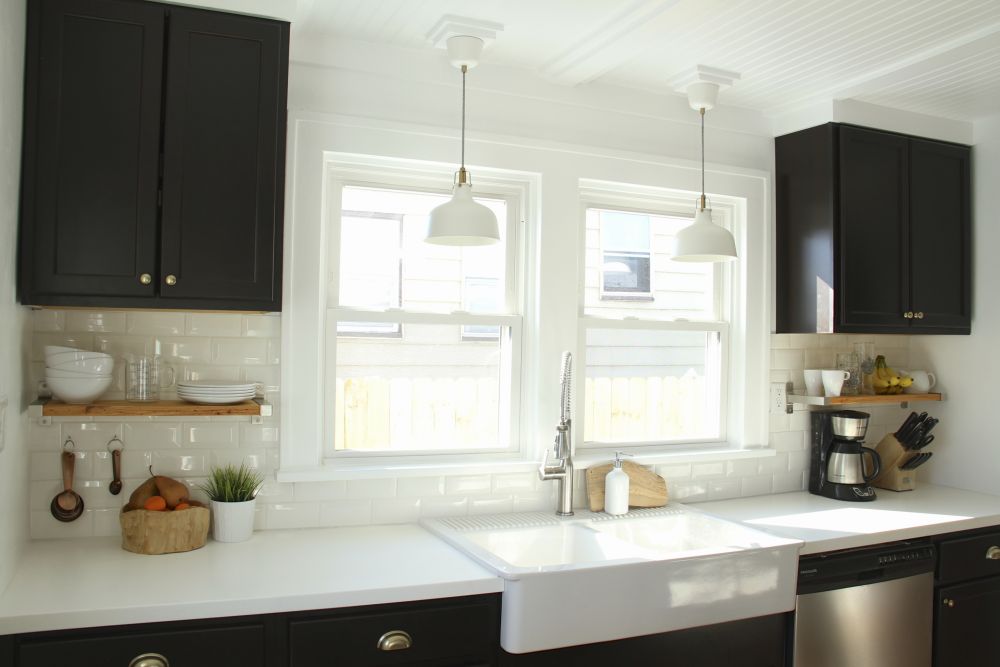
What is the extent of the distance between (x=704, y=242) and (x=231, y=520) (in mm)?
1795

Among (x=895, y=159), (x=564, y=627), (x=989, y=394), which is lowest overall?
(x=564, y=627)

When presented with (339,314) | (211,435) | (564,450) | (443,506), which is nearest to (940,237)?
(564,450)

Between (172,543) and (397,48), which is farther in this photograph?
(397,48)

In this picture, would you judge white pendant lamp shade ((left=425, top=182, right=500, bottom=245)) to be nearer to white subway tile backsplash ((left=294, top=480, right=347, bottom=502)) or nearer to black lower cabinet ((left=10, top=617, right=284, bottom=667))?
white subway tile backsplash ((left=294, top=480, right=347, bottom=502))

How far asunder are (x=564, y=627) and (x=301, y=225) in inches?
A: 60.3

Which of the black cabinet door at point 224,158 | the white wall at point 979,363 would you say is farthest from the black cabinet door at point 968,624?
the black cabinet door at point 224,158

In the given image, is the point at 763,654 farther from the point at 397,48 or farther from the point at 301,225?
the point at 397,48

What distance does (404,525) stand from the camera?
2.87 metres

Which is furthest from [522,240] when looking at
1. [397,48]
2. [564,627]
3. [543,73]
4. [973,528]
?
[973,528]

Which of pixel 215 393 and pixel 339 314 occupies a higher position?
pixel 339 314

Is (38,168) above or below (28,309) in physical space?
above

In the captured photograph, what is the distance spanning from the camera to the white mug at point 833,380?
3.50 m

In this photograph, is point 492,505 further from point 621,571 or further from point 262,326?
point 262,326

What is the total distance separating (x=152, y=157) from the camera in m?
2.28
